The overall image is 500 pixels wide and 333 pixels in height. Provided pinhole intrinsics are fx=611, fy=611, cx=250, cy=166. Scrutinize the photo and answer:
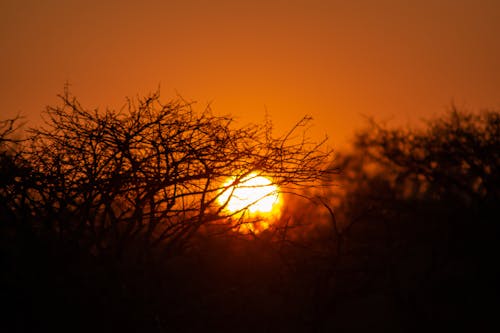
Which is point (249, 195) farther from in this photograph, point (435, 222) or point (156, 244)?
point (435, 222)

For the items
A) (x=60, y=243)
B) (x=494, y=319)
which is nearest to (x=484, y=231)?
(x=494, y=319)

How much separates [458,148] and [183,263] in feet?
57.8

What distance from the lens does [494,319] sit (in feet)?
57.8

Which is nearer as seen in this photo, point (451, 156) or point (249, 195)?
point (249, 195)

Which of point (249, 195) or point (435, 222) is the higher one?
point (435, 222)

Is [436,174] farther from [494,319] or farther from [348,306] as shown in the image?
[348,306]

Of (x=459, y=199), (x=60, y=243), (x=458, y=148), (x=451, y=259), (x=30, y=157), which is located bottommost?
(x=60, y=243)

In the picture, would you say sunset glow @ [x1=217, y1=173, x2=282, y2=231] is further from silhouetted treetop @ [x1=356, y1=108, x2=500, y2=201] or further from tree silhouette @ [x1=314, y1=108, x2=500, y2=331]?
silhouetted treetop @ [x1=356, y1=108, x2=500, y2=201]

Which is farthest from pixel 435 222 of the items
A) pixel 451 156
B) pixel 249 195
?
pixel 249 195

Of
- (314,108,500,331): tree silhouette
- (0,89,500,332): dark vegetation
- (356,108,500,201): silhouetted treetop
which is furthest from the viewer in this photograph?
(356,108,500,201): silhouetted treetop

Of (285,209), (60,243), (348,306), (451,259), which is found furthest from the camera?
(451,259)

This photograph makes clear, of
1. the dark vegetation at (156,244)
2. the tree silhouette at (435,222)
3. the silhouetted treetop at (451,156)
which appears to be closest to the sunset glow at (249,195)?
the dark vegetation at (156,244)

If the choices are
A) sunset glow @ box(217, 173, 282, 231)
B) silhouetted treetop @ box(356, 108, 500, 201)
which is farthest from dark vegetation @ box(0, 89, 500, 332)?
silhouetted treetop @ box(356, 108, 500, 201)

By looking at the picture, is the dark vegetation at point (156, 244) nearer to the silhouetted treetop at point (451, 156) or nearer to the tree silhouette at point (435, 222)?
the tree silhouette at point (435, 222)
